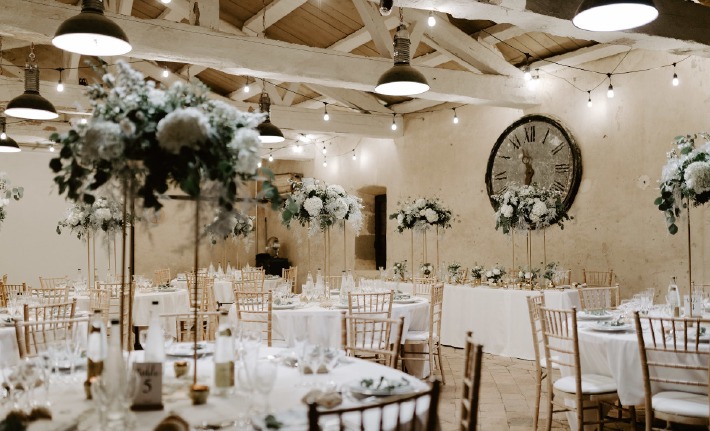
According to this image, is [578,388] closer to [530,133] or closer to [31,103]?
[31,103]

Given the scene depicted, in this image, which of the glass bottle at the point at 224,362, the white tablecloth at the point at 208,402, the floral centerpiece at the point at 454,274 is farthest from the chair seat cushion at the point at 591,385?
the floral centerpiece at the point at 454,274

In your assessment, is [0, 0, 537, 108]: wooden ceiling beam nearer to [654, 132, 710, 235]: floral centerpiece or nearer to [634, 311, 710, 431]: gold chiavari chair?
[654, 132, 710, 235]: floral centerpiece

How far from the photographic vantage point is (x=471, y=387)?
6.86 feet

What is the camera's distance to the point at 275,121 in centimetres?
1077

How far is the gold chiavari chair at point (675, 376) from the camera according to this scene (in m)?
3.39

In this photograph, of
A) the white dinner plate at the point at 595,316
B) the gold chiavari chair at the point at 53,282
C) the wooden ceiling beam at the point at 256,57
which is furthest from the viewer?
the gold chiavari chair at the point at 53,282

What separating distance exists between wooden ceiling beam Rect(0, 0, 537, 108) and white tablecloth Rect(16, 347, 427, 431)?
4469 millimetres

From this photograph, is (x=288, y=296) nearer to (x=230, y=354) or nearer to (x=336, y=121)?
(x=230, y=354)

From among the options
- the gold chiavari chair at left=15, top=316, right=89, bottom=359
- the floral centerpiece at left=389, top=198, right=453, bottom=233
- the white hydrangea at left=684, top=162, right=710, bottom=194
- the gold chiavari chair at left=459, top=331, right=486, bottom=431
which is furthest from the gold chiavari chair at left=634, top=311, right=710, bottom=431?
the floral centerpiece at left=389, top=198, right=453, bottom=233

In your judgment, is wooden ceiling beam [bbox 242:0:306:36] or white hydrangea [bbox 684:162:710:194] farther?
wooden ceiling beam [bbox 242:0:306:36]

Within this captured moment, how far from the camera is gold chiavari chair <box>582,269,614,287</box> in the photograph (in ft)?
25.8

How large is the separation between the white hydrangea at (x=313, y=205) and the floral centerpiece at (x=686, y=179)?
10.3ft

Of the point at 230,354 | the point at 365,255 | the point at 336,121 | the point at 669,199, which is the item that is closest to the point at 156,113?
the point at 230,354

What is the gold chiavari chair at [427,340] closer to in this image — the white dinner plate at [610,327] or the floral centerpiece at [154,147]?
the white dinner plate at [610,327]
